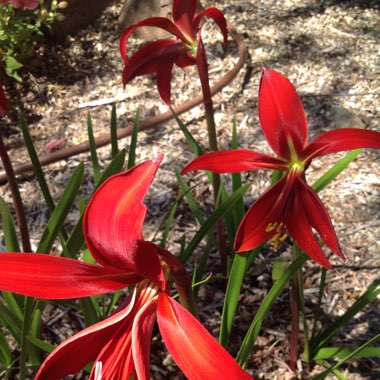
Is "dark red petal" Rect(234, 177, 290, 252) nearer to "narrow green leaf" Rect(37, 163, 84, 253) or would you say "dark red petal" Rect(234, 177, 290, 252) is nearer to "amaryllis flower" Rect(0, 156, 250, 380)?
"amaryllis flower" Rect(0, 156, 250, 380)

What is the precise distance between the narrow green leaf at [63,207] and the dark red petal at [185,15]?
1.36ft

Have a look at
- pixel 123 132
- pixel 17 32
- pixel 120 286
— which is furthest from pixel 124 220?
pixel 17 32

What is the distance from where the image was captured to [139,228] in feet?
2.45

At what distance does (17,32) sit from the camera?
2725 millimetres

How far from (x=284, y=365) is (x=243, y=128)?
49.7 inches

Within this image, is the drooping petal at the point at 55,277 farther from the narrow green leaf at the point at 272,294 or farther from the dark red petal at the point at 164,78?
the dark red petal at the point at 164,78

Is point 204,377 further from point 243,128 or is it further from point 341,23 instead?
point 341,23

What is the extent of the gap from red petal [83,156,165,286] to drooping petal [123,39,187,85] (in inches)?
28.4

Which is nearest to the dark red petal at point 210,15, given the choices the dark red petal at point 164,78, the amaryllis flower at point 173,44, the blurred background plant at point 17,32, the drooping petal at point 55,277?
the amaryllis flower at point 173,44

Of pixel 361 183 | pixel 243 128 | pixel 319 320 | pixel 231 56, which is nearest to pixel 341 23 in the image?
pixel 231 56

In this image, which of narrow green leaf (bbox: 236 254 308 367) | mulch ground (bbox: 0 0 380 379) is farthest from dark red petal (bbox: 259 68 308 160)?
mulch ground (bbox: 0 0 380 379)

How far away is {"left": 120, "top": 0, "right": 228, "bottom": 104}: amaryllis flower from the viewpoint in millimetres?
1362

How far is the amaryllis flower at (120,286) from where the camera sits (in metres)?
0.74

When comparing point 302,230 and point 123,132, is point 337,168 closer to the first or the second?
point 302,230
